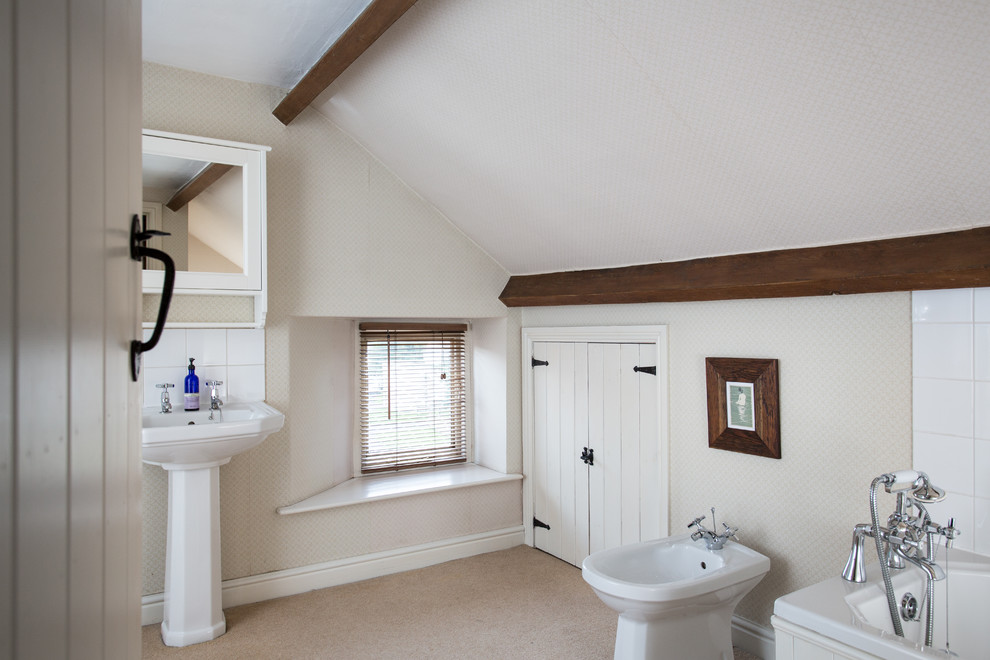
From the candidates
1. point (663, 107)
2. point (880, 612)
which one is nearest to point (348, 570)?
point (880, 612)

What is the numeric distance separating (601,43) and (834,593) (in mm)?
1843

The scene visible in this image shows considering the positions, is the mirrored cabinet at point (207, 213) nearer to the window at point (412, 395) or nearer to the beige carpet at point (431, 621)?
the window at point (412, 395)

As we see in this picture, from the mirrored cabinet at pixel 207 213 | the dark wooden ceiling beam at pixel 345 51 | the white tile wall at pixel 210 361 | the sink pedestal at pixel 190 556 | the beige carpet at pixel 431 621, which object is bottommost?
the beige carpet at pixel 431 621

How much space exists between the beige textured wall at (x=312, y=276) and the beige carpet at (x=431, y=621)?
279 mm

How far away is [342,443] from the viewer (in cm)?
411

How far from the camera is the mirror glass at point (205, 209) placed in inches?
115

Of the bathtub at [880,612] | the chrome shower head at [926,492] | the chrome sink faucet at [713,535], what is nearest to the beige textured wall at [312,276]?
the chrome sink faucet at [713,535]

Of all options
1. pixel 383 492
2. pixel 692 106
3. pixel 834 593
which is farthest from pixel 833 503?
pixel 383 492

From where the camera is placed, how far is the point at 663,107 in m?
2.23

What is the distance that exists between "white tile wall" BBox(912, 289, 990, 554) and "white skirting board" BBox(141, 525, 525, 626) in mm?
2494

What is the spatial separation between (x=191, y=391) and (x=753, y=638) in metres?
2.77

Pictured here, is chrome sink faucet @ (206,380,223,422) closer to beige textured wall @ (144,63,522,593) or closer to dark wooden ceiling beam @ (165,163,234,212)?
beige textured wall @ (144,63,522,593)

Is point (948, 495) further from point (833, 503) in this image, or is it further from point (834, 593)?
point (834, 593)

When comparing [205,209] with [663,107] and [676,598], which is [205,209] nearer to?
[663,107]
